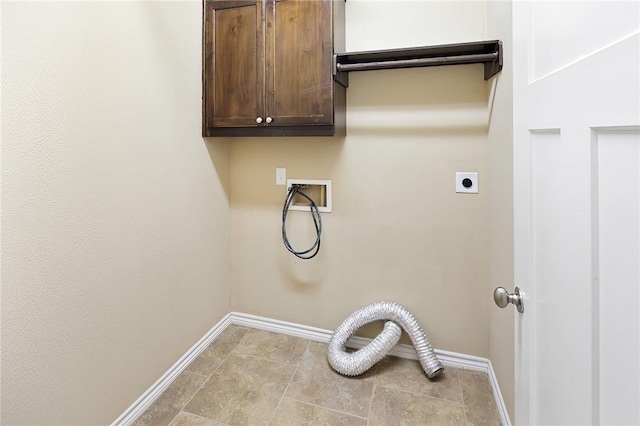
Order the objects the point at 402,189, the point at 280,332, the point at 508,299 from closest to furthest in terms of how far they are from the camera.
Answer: the point at 508,299
the point at 402,189
the point at 280,332

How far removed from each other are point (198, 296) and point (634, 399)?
81.5 inches

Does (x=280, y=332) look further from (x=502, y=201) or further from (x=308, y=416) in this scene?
(x=502, y=201)

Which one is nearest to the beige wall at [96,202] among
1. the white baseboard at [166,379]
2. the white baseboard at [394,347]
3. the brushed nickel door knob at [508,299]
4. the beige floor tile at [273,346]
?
the white baseboard at [166,379]

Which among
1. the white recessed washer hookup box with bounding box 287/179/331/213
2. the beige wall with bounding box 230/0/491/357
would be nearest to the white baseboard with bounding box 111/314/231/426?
the beige wall with bounding box 230/0/491/357

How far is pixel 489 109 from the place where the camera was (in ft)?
5.84

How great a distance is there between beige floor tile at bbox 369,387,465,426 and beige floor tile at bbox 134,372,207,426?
0.97 metres

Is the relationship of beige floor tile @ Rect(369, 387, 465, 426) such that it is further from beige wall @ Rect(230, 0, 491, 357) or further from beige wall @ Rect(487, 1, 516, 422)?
beige wall @ Rect(230, 0, 491, 357)

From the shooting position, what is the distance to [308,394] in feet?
5.80

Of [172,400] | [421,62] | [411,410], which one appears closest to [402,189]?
[421,62]

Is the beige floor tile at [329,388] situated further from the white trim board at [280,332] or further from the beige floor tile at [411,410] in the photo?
the white trim board at [280,332]

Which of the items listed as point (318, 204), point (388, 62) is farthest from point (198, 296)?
point (388, 62)

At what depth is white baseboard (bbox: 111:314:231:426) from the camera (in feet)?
5.18

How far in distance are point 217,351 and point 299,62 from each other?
1868mm

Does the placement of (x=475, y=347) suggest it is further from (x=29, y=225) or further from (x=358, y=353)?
(x=29, y=225)
